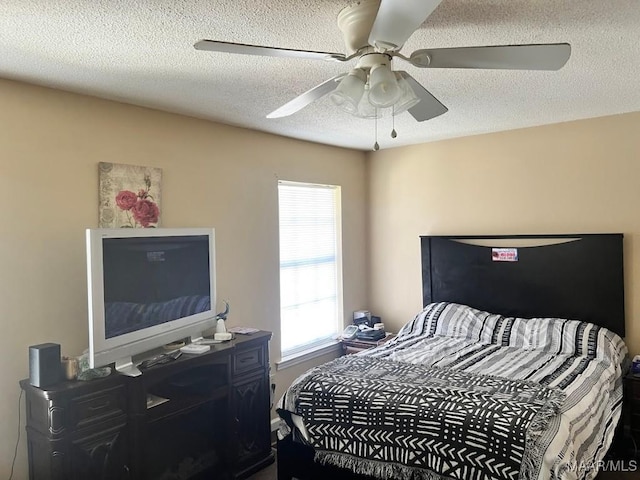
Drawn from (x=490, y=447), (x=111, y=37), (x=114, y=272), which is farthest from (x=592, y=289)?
(x=111, y=37)

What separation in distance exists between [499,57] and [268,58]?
1.10 meters

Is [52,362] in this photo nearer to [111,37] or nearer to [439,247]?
[111,37]

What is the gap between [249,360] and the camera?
3234 millimetres

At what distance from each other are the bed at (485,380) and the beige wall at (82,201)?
3.80ft

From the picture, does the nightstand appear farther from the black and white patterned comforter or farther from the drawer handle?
the drawer handle

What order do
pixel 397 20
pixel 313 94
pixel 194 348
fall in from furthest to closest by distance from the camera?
pixel 194 348 < pixel 313 94 < pixel 397 20

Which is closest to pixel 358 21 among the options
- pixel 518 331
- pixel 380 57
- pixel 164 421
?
pixel 380 57

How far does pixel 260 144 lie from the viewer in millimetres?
3943

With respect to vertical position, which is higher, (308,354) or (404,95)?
(404,95)

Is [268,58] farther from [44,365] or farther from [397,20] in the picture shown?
[44,365]

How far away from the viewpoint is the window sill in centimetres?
409

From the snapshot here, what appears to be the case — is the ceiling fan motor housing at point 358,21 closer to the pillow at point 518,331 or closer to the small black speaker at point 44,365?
the small black speaker at point 44,365

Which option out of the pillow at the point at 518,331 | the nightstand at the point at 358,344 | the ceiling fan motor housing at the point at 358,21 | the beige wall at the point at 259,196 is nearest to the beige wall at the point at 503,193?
the beige wall at the point at 259,196

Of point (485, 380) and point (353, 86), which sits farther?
point (485, 380)
